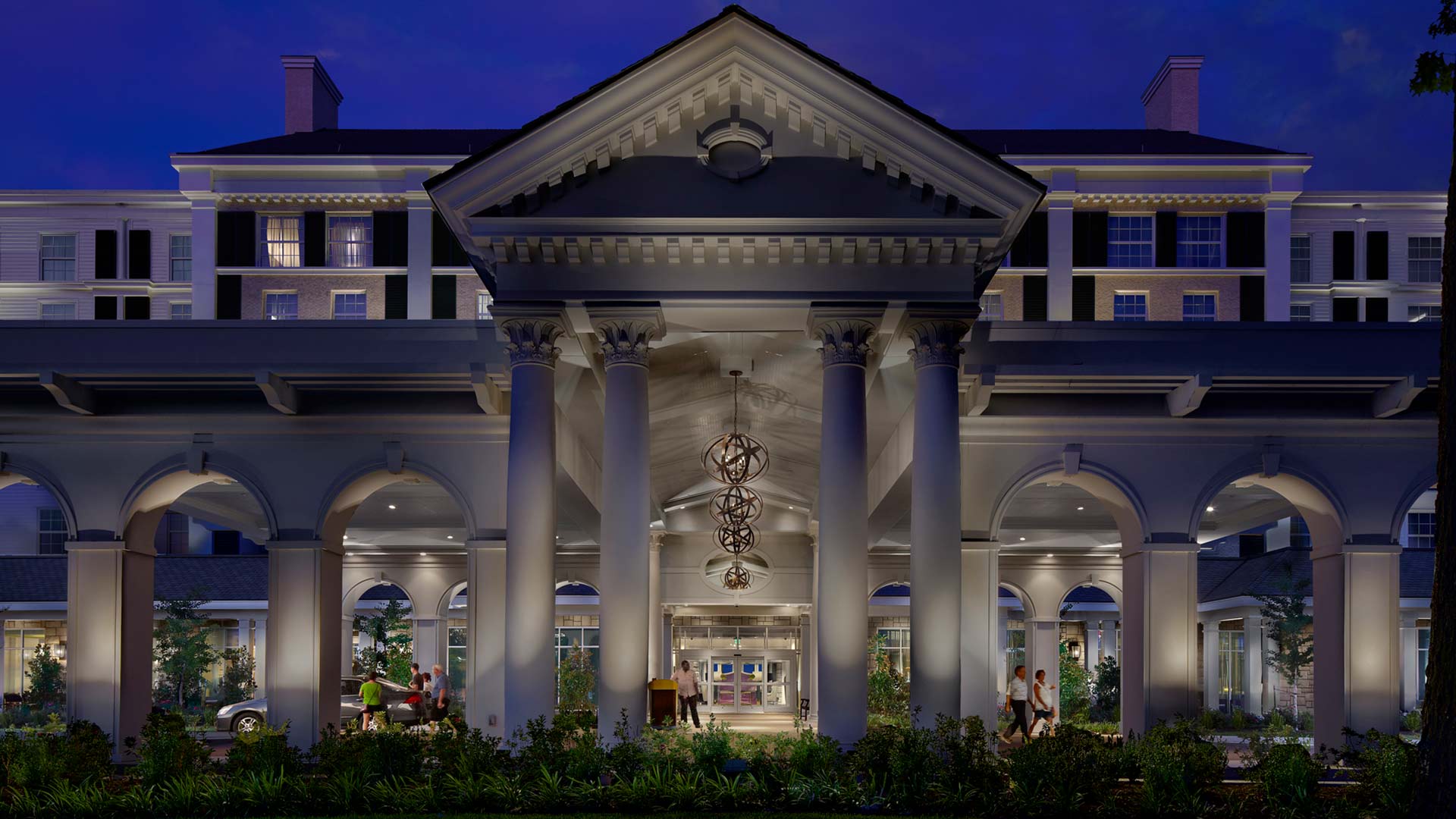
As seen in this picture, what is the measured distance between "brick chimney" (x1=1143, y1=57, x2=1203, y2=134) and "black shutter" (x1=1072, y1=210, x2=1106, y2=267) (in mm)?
7887

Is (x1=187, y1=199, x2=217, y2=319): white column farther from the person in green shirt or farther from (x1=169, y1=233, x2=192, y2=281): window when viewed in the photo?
the person in green shirt

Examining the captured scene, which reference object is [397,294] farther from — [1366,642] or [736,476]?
[1366,642]

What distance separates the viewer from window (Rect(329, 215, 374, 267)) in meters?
47.3

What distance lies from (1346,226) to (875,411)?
37.7 meters

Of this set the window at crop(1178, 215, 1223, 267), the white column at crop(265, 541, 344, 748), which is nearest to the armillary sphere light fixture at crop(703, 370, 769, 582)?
the white column at crop(265, 541, 344, 748)

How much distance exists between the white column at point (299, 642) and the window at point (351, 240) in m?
29.8

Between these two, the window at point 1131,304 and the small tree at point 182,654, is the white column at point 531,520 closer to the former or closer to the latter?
the small tree at point 182,654

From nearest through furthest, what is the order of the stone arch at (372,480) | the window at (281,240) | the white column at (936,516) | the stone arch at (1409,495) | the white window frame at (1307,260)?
1. the white column at (936,516)
2. the stone arch at (1409,495)
3. the stone arch at (372,480)
4. the window at (281,240)
5. the white window frame at (1307,260)

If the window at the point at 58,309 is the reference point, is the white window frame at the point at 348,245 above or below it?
above

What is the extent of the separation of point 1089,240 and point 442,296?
24.6 meters

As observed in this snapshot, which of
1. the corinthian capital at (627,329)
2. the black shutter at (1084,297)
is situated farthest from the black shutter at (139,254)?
the corinthian capital at (627,329)

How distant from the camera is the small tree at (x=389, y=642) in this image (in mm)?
36844

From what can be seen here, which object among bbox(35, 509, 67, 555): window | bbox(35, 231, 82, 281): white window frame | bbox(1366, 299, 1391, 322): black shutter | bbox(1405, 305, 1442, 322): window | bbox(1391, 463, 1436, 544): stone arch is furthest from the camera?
bbox(35, 231, 82, 281): white window frame

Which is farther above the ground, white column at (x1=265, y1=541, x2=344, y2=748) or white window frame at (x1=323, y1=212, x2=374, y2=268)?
white window frame at (x1=323, y1=212, x2=374, y2=268)
